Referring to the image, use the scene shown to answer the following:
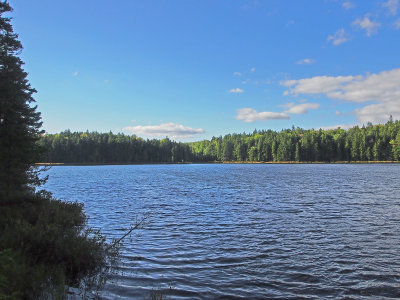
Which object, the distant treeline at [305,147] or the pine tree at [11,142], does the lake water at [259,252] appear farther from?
the distant treeline at [305,147]

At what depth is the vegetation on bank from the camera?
7.67 m

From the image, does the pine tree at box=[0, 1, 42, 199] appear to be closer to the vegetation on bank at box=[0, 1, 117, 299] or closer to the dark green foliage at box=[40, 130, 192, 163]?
the vegetation on bank at box=[0, 1, 117, 299]

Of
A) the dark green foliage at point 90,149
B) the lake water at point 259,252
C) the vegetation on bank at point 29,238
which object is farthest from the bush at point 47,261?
the dark green foliage at point 90,149

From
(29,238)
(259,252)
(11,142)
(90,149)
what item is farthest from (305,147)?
(29,238)

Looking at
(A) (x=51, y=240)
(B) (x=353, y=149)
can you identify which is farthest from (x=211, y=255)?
(B) (x=353, y=149)

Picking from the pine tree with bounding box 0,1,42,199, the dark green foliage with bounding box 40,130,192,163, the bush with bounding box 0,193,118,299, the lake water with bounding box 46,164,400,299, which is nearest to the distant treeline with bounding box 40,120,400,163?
the dark green foliage with bounding box 40,130,192,163

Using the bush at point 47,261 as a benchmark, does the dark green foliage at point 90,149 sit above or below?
above

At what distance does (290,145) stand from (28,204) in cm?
18950

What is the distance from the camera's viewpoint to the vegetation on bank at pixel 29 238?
7.67 metres

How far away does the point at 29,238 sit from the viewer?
10734mm

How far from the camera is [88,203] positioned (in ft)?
99.3

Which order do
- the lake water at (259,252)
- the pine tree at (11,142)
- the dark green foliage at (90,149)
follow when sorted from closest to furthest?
1. the lake water at (259,252)
2. the pine tree at (11,142)
3. the dark green foliage at (90,149)

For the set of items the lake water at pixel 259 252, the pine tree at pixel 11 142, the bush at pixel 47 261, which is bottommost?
the lake water at pixel 259 252

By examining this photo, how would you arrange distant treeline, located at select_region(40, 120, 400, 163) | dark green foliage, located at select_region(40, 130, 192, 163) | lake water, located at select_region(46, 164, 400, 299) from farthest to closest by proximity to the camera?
dark green foliage, located at select_region(40, 130, 192, 163), distant treeline, located at select_region(40, 120, 400, 163), lake water, located at select_region(46, 164, 400, 299)
